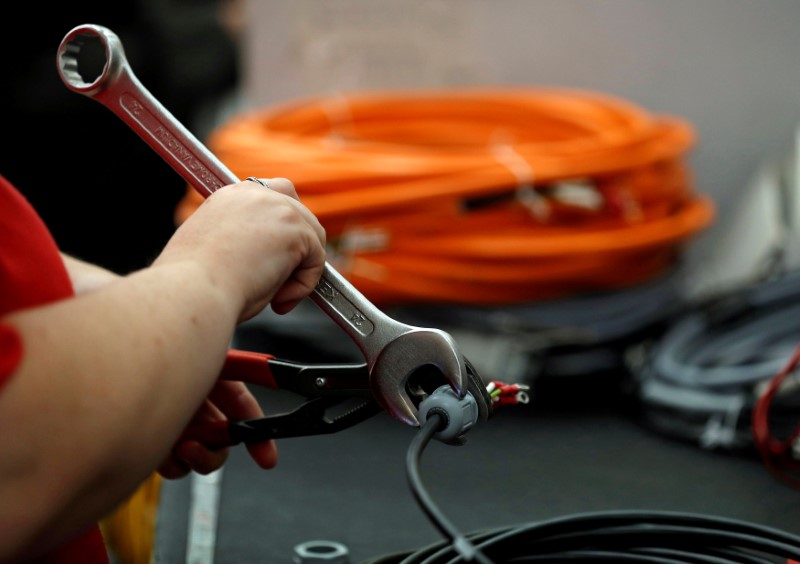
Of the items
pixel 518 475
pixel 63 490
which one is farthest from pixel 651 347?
pixel 63 490

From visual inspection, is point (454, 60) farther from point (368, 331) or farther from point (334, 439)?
point (368, 331)

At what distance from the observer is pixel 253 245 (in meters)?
0.49

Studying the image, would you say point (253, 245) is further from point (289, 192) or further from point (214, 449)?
point (214, 449)

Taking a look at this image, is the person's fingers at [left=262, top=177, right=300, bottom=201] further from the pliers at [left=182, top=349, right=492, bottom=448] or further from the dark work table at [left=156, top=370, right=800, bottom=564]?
the dark work table at [left=156, top=370, right=800, bottom=564]

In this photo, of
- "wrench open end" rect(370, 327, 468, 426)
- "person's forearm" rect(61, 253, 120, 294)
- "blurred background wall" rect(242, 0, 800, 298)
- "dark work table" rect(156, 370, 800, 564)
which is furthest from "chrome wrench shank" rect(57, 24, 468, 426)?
"blurred background wall" rect(242, 0, 800, 298)

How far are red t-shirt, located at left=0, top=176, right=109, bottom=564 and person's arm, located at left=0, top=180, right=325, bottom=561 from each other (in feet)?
0.18

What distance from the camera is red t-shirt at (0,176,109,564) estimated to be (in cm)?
48

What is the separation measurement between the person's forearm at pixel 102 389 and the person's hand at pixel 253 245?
0.05 ft

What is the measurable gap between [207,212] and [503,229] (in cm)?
77

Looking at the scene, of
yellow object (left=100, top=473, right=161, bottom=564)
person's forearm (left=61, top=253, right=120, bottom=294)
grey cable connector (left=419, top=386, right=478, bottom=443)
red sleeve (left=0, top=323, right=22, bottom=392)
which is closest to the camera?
red sleeve (left=0, top=323, right=22, bottom=392)

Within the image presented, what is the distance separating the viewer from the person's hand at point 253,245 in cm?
48

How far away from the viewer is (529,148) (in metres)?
1.28

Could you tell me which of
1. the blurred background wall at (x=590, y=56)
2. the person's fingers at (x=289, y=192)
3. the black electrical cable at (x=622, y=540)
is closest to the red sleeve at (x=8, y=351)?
the person's fingers at (x=289, y=192)

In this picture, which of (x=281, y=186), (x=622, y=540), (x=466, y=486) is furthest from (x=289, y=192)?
(x=466, y=486)
